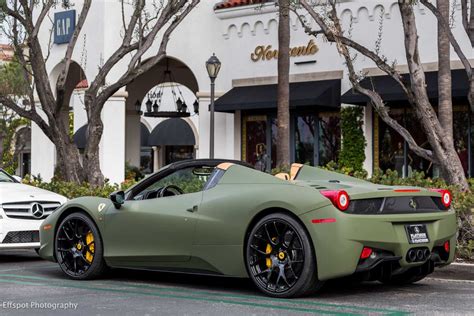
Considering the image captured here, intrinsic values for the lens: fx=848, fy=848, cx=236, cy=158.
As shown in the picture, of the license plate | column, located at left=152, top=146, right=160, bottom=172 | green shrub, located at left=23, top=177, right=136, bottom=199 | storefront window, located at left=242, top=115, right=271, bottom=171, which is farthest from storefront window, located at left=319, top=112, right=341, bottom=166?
column, located at left=152, top=146, right=160, bottom=172

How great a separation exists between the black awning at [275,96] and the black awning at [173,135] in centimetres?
1800

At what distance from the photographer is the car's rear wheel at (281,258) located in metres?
7.07

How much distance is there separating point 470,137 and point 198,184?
40.0ft

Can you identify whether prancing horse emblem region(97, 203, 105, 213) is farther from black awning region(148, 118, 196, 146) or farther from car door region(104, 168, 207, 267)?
black awning region(148, 118, 196, 146)

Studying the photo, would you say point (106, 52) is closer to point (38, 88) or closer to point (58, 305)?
point (38, 88)

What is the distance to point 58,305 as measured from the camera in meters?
7.05

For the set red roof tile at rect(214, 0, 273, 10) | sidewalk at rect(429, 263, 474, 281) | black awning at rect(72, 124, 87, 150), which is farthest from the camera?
black awning at rect(72, 124, 87, 150)

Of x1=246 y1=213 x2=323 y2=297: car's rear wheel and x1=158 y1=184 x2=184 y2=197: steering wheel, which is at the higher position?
x1=158 y1=184 x2=184 y2=197: steering wheel

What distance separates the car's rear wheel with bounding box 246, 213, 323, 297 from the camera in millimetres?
7066

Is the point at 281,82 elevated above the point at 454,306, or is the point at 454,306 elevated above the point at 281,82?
the point at 281,82

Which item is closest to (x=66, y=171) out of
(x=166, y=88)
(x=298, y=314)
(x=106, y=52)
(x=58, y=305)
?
(x=106, y=52)

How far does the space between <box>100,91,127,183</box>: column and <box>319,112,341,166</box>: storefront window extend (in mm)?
5419

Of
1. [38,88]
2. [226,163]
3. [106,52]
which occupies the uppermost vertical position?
[106,52]

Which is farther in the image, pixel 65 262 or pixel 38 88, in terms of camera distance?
pixel 38 88
